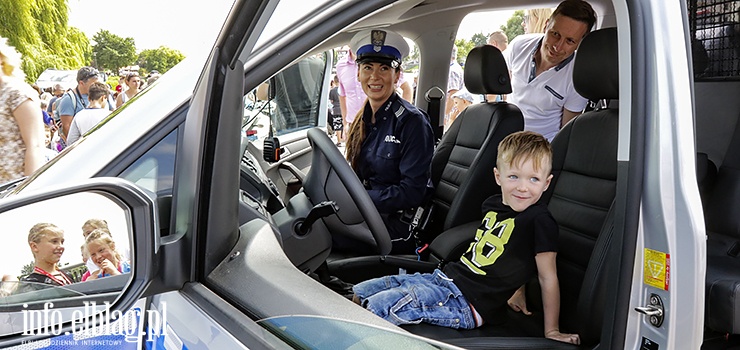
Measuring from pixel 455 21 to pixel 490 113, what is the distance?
4.35ft

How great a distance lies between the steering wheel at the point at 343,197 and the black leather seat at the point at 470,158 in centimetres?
32

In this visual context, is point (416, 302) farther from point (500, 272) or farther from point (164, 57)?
point (164, 57)

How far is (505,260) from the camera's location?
6.24ft

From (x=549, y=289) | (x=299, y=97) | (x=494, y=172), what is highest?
(x=299, y=97)

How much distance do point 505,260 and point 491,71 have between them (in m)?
1.37

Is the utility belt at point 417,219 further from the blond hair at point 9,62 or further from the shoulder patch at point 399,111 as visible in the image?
the blond hair at point 9,62

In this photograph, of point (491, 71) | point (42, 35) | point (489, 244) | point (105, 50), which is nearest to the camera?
point (489, 244)

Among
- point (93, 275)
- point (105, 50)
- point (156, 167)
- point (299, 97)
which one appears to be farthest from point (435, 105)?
point (105, 50)

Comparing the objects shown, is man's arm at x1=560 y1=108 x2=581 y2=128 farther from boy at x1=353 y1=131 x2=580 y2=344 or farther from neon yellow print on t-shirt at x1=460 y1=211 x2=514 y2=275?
neon yellow print on t-shirt at x1=460 y1=211 x2=514 y2=275

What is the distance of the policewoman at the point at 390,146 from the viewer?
113 inches

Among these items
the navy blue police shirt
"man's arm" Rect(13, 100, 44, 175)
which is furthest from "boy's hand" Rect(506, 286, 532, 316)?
"man's arm" Rect(13, 100, 44, 175)

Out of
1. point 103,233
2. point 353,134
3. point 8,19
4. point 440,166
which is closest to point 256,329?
point 103,233

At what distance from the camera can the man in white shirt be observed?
3092mm

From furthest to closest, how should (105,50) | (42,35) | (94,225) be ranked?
1. (105,50)
2. (42,35)
3. (94,225)
